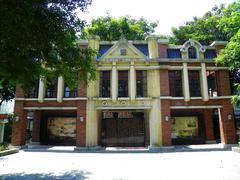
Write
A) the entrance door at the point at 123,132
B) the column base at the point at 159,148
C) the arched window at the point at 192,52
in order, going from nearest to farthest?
the column base at the point at 159,148 < the entrance door at the point at 123,132 < the arched window at the point at 192,52

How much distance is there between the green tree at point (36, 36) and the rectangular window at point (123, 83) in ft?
29.1

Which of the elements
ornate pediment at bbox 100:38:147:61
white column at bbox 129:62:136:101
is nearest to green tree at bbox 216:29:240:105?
ornate pediment at bbox 100:38:147:61

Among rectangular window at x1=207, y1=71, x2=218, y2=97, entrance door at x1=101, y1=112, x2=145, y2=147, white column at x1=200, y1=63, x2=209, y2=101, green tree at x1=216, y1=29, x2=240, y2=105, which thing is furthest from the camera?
rectangular window at x1=207, y1=71, x2=218, y2=97

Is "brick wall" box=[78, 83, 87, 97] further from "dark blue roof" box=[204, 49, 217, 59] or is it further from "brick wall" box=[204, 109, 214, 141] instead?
"brick wall" box=[204, 109, 214, 141]

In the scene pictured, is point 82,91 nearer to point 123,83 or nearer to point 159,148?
point 123,83

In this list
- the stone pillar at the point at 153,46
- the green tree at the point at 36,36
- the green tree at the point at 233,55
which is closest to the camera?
the green tree at the point at 36,36

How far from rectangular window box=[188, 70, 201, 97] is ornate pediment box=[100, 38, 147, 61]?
4.22m

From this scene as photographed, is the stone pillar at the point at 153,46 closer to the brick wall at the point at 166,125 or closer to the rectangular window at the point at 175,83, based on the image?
the rectangular window at the point at 175,83

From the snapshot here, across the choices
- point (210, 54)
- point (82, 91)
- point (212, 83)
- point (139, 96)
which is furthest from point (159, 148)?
point (210, 54)

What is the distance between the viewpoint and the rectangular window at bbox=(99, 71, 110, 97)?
58.1 feet

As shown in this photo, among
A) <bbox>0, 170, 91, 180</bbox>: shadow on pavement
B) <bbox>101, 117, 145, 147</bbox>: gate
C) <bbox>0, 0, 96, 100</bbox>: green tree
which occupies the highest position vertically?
<bbox>0, 0, 96, 100</bbox>: green tree

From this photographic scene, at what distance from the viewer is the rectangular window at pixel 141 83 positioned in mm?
17734

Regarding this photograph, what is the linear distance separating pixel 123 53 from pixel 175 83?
4991mm

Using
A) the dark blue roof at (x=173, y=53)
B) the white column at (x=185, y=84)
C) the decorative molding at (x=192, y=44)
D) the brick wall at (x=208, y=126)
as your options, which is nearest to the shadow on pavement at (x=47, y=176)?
the white column at (x=185, y=84)
